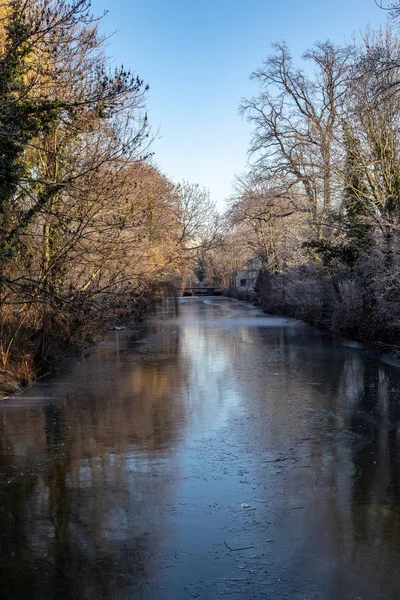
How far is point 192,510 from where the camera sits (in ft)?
21.5

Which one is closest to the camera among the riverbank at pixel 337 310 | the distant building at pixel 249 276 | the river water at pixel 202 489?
the river water at pixel 202 489

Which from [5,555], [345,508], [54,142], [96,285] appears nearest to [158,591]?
[5,555]

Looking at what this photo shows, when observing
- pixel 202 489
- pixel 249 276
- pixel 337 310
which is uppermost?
pixel 249 276

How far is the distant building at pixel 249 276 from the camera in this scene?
5738 centimetres

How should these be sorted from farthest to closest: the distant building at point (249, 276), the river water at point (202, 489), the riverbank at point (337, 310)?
the distant building at point (249, 276) < the riverbank at point (337, 310) < the river water at point (202, 489)

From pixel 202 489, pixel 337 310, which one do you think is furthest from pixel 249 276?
pixel 202 489

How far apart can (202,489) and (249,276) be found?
206ft

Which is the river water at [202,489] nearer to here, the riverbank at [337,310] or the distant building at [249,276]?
the riverbank at [337,310]

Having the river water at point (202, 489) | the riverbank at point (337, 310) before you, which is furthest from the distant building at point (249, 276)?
the river water at point (202, 489)

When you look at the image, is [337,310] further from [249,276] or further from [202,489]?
[249,276]

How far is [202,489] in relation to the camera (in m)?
7.20

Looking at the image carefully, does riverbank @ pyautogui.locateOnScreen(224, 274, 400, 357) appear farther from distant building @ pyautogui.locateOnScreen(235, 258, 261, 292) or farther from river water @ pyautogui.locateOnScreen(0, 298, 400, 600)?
distant building @ pyautogui.locateOnScreen(235, 258, 261, 292)

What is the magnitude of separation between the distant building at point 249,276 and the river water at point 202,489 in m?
41.9

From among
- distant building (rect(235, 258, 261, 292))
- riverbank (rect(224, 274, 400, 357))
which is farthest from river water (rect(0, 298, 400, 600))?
distant building (rect(235, 258, 261, 292))
